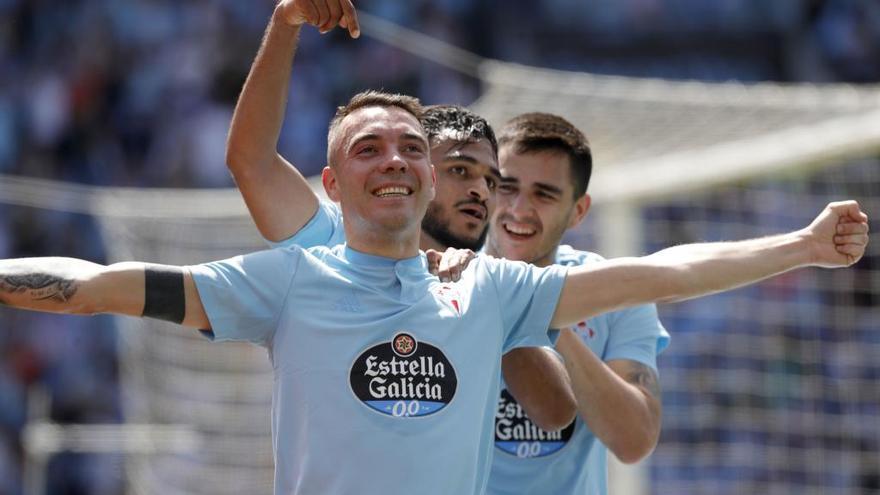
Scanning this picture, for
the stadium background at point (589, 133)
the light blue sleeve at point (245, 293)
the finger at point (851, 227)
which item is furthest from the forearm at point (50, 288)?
the stadium background at point (589, 133)

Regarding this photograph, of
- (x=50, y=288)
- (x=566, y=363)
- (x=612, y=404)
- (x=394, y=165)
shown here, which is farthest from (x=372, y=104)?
(x=612, y=404)

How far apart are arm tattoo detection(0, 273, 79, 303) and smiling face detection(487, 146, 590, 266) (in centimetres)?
159

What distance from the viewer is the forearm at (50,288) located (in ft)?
10.0

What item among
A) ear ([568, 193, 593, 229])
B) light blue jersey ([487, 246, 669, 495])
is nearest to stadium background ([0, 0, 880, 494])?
ear ([568, 193, 593, 229])

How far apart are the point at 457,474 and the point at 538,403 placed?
0.69 metres

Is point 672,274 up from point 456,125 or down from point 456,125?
down

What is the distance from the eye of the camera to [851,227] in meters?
3.48

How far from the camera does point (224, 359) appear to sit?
357 inches

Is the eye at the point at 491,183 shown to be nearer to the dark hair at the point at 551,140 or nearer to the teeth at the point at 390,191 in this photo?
the dark hair at the point at 551,140

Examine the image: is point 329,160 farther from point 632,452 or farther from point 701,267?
point 632,452

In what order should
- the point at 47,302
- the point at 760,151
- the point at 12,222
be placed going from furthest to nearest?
1. the point at 12,222
2. the point at 760,151
3. the point at 47,302

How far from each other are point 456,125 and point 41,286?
1458mm

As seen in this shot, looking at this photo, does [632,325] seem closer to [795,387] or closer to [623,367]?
[623,367]

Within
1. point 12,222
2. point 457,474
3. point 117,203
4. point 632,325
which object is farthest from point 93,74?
point 457,474
